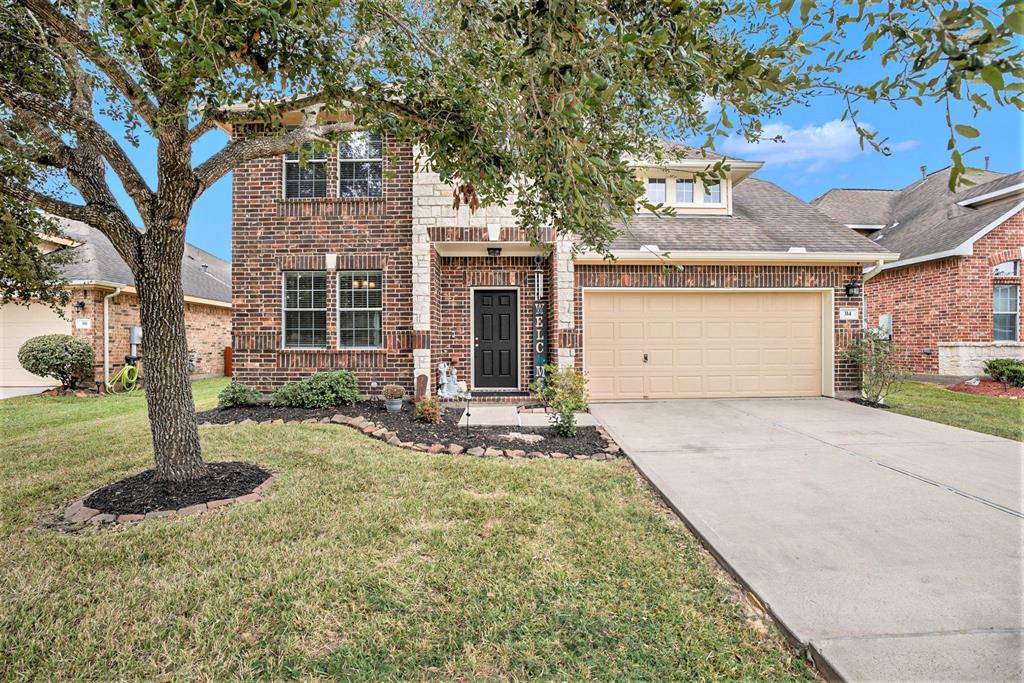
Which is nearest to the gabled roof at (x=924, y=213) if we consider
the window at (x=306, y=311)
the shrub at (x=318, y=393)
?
the shrub at (x=318, y=393)

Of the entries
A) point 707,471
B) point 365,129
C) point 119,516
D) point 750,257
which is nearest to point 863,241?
point 750,257

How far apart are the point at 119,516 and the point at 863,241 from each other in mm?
12432

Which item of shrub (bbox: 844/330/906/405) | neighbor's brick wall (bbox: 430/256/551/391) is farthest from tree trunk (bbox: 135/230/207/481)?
shrub (bbox: 844/330/906/405)

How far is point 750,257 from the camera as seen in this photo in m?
8.92

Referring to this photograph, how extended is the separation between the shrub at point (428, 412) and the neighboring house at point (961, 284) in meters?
11.2

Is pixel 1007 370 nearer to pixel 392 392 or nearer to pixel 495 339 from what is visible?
pixel 495 339

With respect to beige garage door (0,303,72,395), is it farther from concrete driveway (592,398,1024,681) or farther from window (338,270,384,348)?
concrete driveway (592,398,1024,681)

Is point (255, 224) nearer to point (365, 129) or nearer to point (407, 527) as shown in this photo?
point (365, 129)

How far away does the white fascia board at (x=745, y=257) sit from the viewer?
8.76 m

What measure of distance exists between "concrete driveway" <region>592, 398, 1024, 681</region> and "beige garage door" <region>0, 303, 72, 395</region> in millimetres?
14450

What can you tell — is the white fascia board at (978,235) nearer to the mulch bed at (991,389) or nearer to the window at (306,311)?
the mulch bed at (991,389)

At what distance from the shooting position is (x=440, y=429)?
681cm

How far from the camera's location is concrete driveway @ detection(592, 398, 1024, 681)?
2.25 meters

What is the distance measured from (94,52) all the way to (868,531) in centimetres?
695
